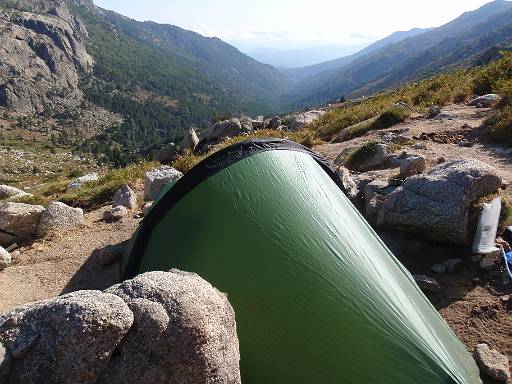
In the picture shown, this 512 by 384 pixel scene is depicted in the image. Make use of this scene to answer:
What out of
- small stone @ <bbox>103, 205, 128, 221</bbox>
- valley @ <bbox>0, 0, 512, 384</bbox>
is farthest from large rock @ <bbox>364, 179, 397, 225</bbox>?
small stone @ <bbox>103, 205, 128, 221</bbox>

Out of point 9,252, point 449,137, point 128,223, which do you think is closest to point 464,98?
point 449,137

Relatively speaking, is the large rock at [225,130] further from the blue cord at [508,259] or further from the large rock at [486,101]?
the blue cord at [508,259]

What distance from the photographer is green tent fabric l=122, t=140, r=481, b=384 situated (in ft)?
13.3

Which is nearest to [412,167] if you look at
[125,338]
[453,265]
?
[453,265]

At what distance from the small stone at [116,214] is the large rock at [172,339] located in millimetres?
6736

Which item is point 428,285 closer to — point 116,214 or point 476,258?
point 476,258

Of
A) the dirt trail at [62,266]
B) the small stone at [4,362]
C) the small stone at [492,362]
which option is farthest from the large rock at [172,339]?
the dirt trail at [62,266]

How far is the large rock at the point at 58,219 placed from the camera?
9.20m

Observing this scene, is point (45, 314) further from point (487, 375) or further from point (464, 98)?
point (464, 98)

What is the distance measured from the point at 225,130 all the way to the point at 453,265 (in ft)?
60.6

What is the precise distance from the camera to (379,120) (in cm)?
1606

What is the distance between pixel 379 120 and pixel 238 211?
1236 centimetres

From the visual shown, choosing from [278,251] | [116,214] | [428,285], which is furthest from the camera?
[116,214]

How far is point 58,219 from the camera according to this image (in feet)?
30.8
